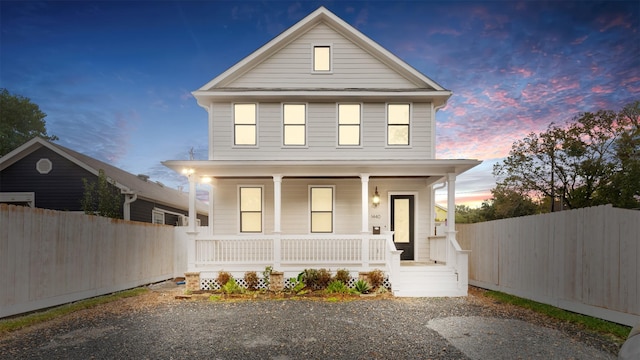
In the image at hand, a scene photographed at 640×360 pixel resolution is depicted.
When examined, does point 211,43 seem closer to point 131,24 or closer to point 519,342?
point 131,24

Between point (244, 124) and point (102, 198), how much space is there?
6.57m

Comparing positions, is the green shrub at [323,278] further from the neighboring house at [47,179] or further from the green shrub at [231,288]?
the neighboring house at [47,179]

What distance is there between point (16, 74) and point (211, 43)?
19.1 m

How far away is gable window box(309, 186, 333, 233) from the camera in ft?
39.5

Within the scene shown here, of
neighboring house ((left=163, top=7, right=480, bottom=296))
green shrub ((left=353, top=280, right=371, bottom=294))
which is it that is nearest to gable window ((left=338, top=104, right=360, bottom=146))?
neighboring house ((left=163, top=7, right=480, bottom=296))

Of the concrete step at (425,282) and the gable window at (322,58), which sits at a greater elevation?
the gable window at (322,58)

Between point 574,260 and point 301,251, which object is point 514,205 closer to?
point 574,260

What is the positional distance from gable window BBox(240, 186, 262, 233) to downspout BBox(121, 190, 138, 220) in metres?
5.52

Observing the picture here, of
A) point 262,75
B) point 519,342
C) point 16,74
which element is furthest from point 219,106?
point 16,74

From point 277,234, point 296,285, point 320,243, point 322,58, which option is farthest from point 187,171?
point 322,58

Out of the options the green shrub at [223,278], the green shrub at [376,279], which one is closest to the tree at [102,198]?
the green shrub at [223,278]

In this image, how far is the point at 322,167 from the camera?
1058 centimetres

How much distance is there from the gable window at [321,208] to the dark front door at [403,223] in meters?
2.14

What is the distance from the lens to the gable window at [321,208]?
39.5 ft
